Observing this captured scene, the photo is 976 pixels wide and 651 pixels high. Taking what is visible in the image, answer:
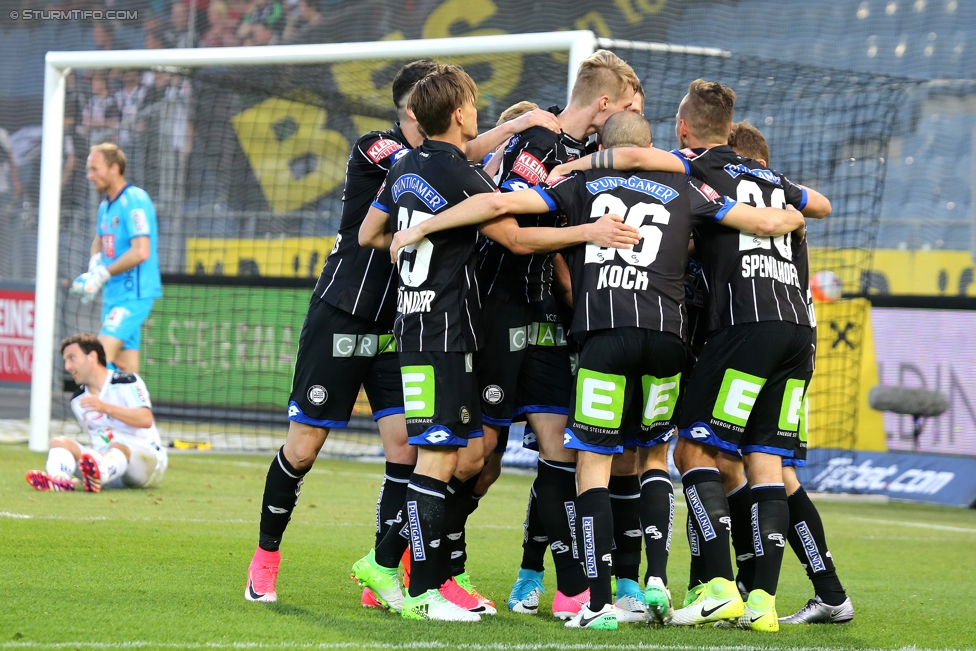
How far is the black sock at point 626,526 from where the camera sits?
15.0 ft

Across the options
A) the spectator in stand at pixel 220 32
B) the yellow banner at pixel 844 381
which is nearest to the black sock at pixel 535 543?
the yellow banner at pixel 844 381

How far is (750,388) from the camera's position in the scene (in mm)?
4359

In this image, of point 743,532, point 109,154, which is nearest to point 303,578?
point 743,532

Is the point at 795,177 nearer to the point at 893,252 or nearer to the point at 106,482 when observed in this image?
the point at 893,252

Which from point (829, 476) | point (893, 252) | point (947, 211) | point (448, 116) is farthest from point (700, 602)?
point (947, 211)

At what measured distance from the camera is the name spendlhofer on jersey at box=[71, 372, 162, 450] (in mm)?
7746

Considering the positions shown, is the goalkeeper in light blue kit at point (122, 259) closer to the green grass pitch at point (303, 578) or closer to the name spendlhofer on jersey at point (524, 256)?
the green grass pitch at point (303, 578)

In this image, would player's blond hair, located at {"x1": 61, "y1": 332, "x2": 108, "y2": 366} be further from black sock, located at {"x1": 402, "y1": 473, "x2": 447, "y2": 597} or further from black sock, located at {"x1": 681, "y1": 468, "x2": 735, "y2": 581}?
black sock, located at {"x1": 681, "y1": 468, "x2": 735, "y2": 581}

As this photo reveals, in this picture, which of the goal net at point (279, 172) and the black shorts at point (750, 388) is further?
the goal net at point (279, 172)

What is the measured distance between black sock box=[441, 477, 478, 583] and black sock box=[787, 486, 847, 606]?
1.39 meters

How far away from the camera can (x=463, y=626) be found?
399cm

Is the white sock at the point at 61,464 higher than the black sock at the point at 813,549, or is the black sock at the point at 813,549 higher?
the black sock at the point at 813,549

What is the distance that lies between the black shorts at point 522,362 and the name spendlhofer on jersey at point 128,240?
562cm

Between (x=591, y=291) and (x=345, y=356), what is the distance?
3.42 ft
